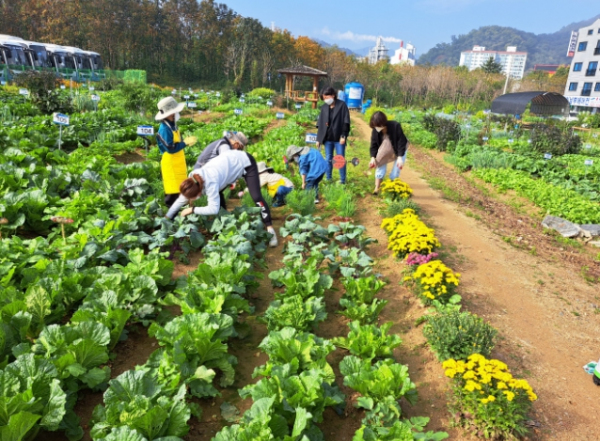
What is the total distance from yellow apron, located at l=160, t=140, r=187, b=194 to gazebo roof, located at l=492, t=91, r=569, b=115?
61.7 ft

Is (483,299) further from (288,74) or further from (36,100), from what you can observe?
(288,74)

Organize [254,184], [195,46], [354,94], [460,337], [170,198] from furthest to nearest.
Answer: [195,46]
[354,94]
[170,198]
[254,184]
[460,337]

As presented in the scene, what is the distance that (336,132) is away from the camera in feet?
22.4

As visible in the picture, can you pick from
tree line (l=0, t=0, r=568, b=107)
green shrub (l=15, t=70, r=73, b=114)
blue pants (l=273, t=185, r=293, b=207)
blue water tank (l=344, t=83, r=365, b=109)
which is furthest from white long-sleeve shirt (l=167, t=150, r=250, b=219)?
tree line (l=0, t=0, r=568, b=107)

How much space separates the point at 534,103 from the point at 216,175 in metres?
21.7

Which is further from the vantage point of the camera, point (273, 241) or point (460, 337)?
point (273, 241)

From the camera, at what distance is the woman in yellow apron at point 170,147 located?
4.76m

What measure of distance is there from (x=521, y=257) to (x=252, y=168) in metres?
3.92

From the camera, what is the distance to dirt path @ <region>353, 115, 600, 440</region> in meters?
2.79

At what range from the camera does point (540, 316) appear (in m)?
3.96

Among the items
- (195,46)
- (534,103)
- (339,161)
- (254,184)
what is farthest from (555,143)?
(195,46)

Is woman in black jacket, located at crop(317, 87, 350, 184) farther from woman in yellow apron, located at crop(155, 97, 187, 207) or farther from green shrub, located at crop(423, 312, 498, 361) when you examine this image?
green shrub, located at crop(423, 312, 498, 361)

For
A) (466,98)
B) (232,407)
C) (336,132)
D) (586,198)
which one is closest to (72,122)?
(336,132)

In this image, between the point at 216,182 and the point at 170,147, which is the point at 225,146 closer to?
the point at 170,147
